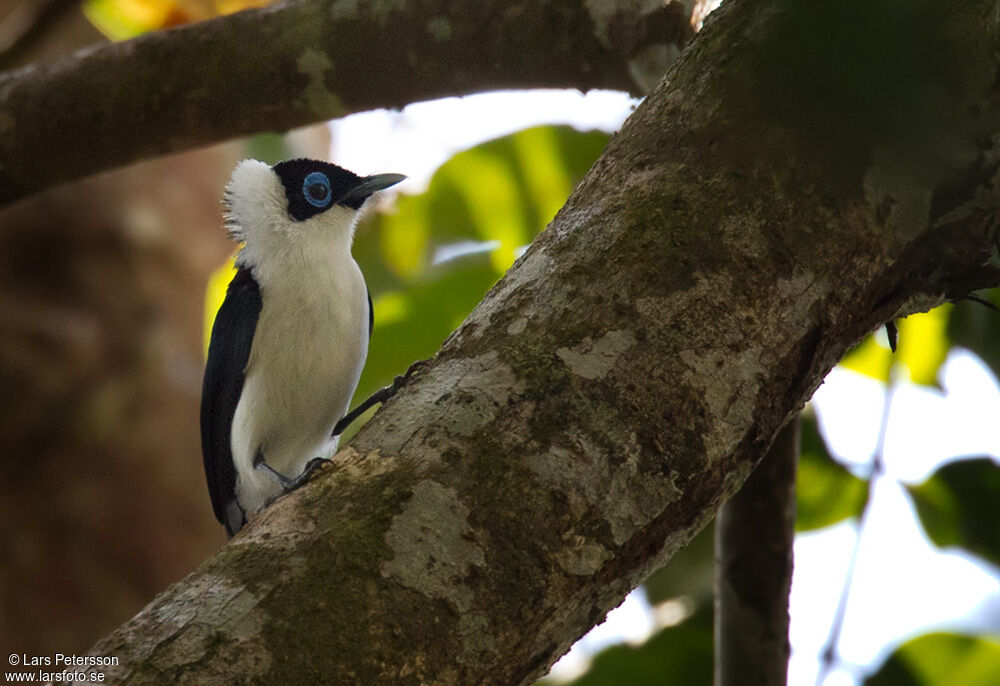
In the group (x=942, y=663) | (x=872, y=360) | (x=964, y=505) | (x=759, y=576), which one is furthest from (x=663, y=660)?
(x=872, y=360)

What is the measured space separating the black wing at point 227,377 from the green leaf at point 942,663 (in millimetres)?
2179

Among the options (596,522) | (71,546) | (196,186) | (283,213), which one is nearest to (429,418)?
(596,522)

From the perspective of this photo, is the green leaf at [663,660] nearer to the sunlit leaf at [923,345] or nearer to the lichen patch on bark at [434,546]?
the sunlit leaf at [923,345]

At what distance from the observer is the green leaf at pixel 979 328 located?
123 inches

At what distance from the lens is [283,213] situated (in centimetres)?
354

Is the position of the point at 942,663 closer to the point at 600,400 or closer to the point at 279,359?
the point at 600,400

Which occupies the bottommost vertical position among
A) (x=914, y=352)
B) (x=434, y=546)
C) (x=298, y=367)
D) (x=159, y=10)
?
(x=434, y=546)

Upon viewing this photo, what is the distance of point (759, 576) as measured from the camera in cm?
266

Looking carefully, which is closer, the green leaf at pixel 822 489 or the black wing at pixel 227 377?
the black wing at pixel 227 377

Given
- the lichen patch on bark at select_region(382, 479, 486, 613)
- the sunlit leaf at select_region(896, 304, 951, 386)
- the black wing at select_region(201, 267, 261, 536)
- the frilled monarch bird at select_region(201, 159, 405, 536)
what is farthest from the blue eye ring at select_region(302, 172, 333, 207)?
the lichen patch on bark at select_region(382, 479, 486, 613)

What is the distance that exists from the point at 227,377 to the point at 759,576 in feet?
5.86

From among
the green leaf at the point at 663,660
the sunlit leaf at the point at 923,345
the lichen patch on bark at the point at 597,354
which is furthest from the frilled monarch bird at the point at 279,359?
the sunlit leaf at the point at 923,345

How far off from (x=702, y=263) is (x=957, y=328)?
1948 millimetres

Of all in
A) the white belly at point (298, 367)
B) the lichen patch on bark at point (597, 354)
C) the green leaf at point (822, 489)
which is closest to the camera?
the lichen patch on bark at point (597, 354)
